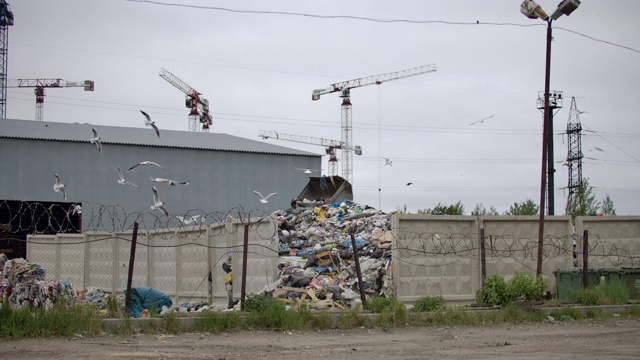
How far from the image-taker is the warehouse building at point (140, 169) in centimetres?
4441

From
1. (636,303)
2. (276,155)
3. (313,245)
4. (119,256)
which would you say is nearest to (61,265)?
(119,256)

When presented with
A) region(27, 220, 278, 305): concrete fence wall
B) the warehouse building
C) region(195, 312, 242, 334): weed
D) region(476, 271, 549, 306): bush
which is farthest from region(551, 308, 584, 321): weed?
the warehouse building

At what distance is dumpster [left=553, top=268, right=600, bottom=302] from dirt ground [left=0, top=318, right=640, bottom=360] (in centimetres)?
309

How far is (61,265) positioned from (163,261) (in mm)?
6572

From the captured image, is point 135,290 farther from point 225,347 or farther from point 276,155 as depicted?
point 276,155

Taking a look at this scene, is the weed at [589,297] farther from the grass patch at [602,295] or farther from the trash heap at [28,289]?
the trash heap at [28,289]

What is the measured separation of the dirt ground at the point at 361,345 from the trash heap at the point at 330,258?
244cm

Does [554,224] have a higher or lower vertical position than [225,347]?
higher

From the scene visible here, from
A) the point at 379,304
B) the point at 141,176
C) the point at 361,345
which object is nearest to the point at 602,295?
the point at 379,304

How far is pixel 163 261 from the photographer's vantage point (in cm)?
2052

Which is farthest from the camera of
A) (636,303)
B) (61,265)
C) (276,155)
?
(276,155)

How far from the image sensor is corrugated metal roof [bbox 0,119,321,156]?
45.8 metres

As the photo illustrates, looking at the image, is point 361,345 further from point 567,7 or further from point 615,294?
point 567,7

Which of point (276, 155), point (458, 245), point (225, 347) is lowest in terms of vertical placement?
point (225, 347)
